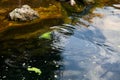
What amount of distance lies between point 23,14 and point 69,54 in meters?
3.73

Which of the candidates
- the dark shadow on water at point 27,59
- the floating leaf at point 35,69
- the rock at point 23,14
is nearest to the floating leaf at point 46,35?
the dark shadow on water at point 27,59

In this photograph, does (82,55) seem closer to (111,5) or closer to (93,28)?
(93,28)

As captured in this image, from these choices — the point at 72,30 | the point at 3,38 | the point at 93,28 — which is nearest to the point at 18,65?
the point at 3,38

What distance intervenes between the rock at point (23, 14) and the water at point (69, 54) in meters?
1.46

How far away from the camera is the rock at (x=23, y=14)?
12.2 meters

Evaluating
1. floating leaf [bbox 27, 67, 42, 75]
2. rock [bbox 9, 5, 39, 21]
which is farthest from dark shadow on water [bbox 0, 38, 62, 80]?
rock [bbox 9, 5, 39, 21]

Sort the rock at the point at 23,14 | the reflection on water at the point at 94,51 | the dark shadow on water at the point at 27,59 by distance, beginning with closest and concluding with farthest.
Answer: the dark shadow on water at the point at 27,59, the reflection on water at the point at 94,51, the rock at the point at 23,14

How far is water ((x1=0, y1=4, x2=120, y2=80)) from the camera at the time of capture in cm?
870

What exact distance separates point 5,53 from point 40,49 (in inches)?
52.3

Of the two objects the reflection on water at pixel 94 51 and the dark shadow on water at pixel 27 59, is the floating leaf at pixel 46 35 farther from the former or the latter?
the reflection on water at pixel 94 51

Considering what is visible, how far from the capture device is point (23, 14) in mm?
12352

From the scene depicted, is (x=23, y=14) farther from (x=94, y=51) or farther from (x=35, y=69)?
(x=35, y=69)

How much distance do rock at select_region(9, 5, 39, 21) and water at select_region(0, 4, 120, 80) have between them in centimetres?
146

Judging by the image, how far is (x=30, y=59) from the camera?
9.37 meters
